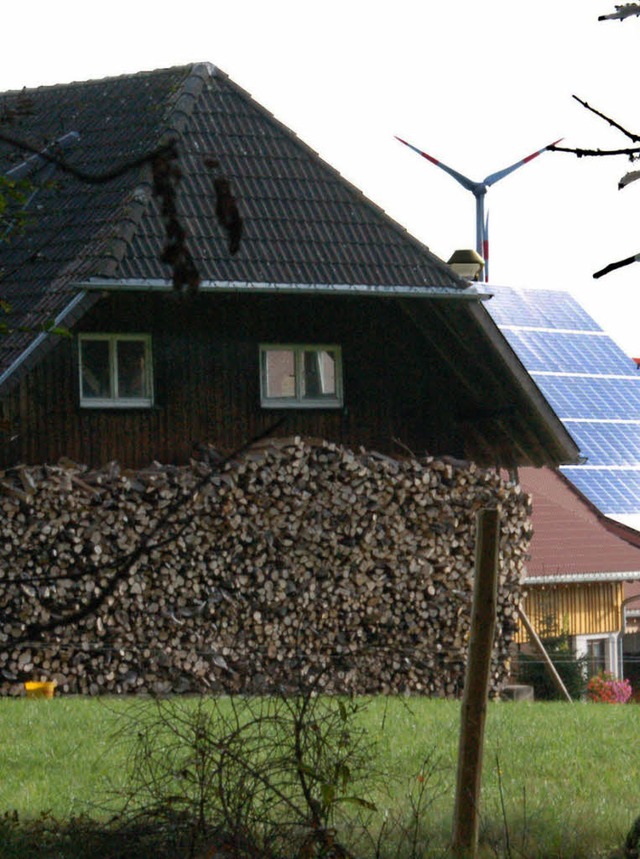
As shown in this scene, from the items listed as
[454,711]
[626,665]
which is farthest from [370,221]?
[626,665]

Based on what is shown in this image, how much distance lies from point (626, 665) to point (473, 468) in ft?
32.1

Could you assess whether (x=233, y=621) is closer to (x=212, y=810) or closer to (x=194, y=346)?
(x=194, y=346)

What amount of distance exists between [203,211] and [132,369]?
1.85 meters

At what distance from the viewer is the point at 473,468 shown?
1964 centimetres

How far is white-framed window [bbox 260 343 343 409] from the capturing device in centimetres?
1864

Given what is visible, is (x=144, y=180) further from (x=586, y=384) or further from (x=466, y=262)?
(x=586, y=384)

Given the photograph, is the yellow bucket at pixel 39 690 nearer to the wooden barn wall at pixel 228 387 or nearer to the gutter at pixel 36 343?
the wooden barn wall at pixel 228 387

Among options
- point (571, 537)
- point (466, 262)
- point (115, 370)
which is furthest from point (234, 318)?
point (571, 537)

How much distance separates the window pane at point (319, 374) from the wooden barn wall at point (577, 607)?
6.54 meters

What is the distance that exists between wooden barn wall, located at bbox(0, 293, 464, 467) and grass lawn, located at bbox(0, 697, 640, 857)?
3.34 m

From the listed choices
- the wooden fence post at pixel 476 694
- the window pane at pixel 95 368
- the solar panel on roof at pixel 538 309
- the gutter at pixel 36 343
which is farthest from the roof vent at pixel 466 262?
the wooden fence post at pixel 476 694

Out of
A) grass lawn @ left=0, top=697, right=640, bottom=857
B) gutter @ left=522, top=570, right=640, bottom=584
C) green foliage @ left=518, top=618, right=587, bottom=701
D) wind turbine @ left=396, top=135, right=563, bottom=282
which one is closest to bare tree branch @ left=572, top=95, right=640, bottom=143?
grass lawn @ left=0, top=697, right=640, bottom=857

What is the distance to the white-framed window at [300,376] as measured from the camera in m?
18.6

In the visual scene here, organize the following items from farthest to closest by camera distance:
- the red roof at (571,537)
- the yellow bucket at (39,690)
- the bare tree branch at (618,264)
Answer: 1. the red roof at (571,537)
2. the yellow bucket at (39,690)
3. the bare tree branch at (618,264)
